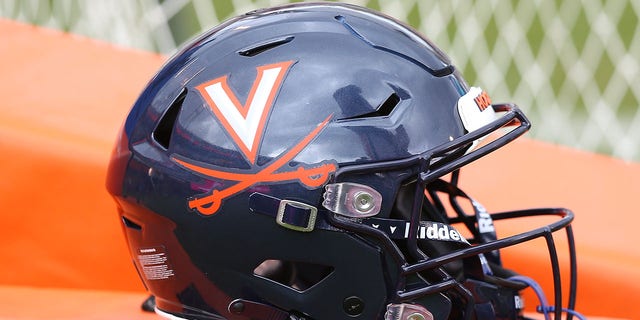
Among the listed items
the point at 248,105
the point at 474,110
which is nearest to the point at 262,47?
the point at 248,105

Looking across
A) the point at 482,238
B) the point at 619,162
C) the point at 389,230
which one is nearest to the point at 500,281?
the point at 482,238

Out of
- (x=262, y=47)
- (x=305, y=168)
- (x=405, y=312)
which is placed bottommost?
(x=405, y=312)

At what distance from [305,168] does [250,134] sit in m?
0.08

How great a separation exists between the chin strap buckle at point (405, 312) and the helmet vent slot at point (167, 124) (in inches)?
13.6

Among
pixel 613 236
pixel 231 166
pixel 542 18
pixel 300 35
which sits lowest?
pixel 613 236

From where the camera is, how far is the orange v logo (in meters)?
1.13

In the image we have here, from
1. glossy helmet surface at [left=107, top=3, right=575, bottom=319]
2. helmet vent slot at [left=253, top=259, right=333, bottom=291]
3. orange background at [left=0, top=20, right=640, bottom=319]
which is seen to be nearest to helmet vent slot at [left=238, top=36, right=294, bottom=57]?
glossy helmet surface at [left=107, top=3, right=575, bottom=319]

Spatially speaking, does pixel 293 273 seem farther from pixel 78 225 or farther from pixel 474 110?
pixel 78 225

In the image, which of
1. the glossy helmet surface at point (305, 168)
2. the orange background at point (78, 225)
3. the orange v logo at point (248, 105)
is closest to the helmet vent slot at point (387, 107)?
the glossy helmet surface at point (305, 168)

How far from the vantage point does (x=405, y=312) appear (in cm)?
116

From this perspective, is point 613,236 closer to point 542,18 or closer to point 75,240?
point 75,240

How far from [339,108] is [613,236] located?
3.10 ft

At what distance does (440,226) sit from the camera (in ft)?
3.87

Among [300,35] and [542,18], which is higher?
[542,18]
